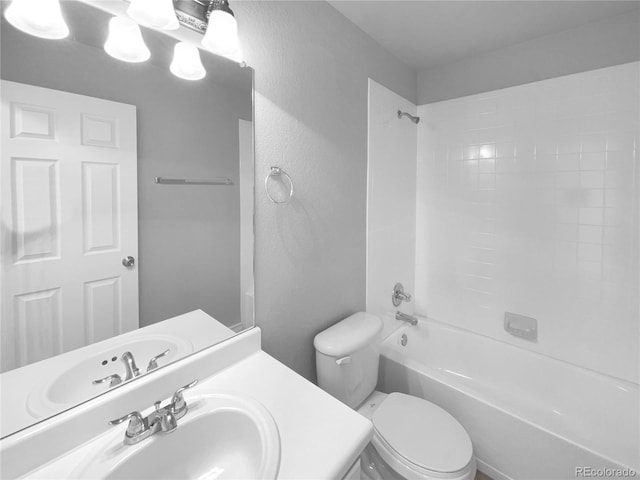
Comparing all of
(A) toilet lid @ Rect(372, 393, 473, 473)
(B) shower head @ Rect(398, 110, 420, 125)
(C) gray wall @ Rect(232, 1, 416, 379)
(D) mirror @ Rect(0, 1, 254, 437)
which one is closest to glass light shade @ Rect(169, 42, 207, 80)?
(D) mirror @ Rect(0, 1, 254, 437)

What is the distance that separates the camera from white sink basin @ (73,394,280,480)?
69 centimetres

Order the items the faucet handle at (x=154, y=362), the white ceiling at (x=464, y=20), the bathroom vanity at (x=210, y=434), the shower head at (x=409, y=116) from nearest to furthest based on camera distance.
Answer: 1. the bathroom vanity at (x=210, y=434)
2. the faucet handle at (x=154, y=362)
3. the white ceiling at (x=464, y=20)
4. the shower head at (x=409, y=116)

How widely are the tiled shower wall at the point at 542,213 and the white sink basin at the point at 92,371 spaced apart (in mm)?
2012

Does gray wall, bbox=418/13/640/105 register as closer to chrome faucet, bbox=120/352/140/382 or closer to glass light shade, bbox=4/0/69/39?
glass light shade, bbox=4/0/69/39

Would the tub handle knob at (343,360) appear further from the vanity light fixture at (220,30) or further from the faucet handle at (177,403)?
the vanity light fixture at (220,30)

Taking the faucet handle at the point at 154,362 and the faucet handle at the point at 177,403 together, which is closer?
the faucet handle at the point at 177,403

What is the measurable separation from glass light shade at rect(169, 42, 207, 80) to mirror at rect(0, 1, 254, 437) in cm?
2

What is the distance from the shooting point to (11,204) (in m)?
0.68

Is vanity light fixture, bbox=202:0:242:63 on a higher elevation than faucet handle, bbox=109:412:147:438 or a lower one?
higher

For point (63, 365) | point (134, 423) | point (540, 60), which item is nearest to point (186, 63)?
point (63, 365)

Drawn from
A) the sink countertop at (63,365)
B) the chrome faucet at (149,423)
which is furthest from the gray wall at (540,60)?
the chrome faucet at (149,423)

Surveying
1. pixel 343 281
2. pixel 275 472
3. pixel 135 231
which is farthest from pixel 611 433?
pixel 135 231

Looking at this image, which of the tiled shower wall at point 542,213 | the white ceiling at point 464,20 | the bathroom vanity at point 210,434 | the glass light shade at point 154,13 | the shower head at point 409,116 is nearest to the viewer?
the bathroom vanity at point 210,434

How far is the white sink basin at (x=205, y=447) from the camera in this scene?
0.69 meters
